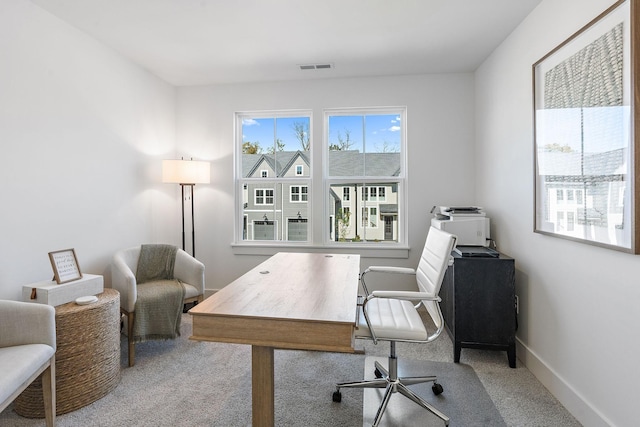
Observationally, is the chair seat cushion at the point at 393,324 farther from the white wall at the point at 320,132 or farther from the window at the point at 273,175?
the window at the point at 273,175

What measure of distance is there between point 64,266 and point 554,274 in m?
3.28

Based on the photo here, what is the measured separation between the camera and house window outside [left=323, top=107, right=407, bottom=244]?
12.2 feet

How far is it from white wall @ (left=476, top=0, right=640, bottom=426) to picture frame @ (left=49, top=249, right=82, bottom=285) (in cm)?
321

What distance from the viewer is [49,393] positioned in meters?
1.74

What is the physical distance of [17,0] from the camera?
214cm

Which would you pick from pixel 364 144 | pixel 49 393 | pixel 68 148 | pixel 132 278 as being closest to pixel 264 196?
pixel 364 144

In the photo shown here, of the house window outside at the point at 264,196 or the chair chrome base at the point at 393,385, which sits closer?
the chair chrome base at the point at 393,385

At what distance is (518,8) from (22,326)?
3.71 meters

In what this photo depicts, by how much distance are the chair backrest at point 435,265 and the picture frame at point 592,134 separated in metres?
0.73

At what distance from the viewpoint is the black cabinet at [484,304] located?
244 centimetres

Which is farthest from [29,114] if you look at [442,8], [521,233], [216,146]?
[521,233]

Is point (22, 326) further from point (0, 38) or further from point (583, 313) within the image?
point (583, 313)

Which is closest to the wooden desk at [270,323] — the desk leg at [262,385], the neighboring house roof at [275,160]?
the desk leg at [262,385]

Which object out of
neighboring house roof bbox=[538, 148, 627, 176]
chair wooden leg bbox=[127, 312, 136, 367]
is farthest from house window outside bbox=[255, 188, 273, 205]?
neighboring house roof bbox=[538, 148, 627, 176]
